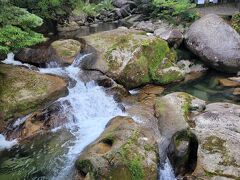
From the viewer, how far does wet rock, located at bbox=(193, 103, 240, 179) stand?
7.91 meters

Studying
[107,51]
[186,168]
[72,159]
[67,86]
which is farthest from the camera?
[107,51]

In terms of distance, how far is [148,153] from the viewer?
8438mm

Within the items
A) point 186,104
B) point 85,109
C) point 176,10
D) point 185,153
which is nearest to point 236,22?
point 176,10

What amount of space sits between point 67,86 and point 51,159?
12.4 feet

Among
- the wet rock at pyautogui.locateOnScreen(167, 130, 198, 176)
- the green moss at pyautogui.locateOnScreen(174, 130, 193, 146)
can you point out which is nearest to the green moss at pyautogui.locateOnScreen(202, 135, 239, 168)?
the wet rock at pyautogui.locateOnScreen(167, 130, 198, 176)

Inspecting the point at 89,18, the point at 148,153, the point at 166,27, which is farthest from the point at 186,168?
the point at 89,18

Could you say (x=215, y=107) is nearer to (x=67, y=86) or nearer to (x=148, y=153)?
(x=148, y=153)

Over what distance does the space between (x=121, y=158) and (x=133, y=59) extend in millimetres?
6527

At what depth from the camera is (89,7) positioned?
23906 mm

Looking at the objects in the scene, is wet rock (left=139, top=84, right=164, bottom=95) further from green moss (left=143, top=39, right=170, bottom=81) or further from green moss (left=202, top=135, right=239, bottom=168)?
green moss (left=202, top=135, right=239, bottom=168)

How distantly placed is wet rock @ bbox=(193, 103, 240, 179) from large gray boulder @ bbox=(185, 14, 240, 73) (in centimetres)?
501

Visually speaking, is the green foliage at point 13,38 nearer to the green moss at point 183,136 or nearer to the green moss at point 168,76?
the green moss at point 183,136

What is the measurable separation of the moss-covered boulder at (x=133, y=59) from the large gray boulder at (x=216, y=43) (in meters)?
1.56

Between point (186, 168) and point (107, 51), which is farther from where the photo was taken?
point (107, 51)
